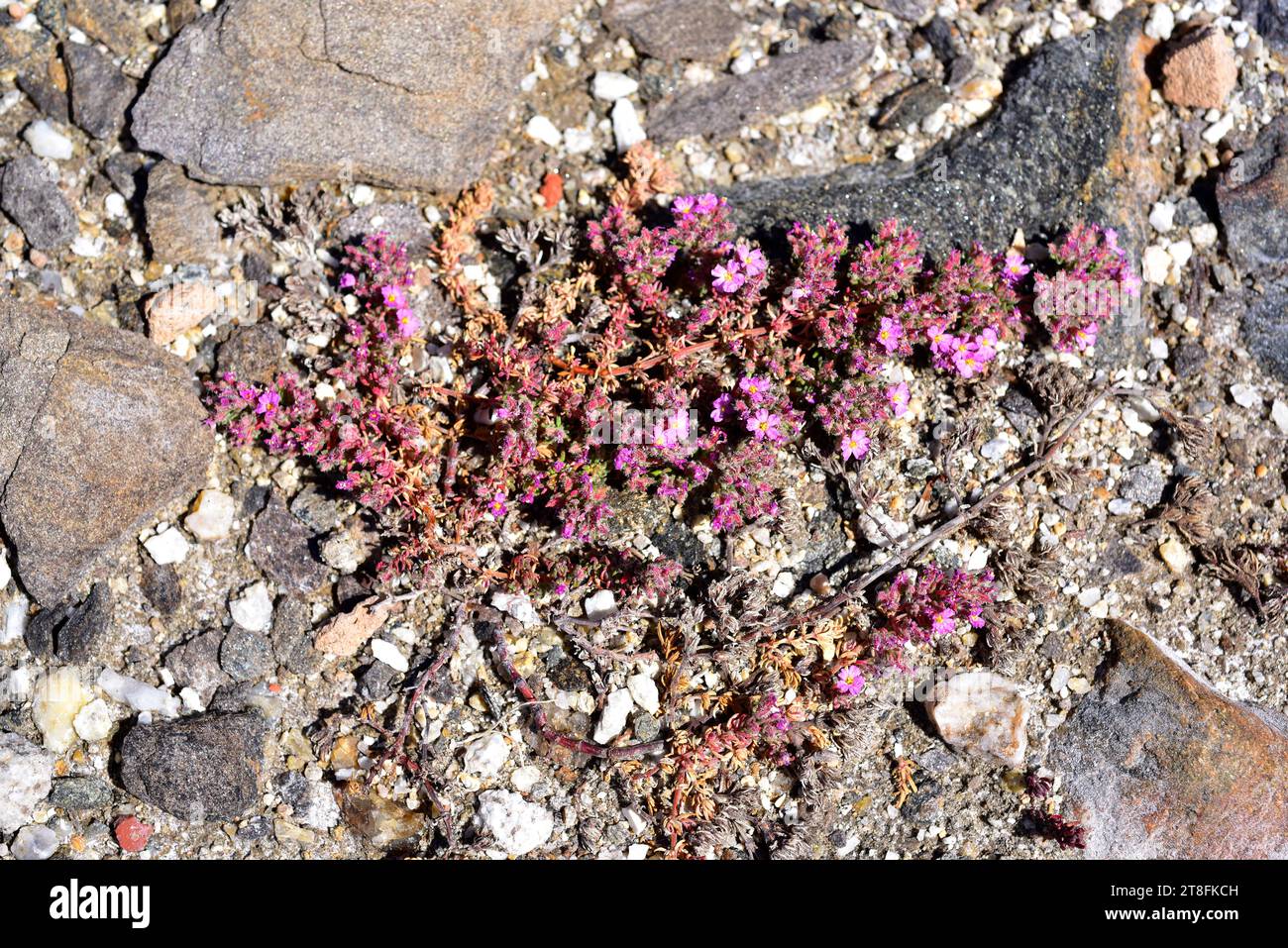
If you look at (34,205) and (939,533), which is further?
(34,205)

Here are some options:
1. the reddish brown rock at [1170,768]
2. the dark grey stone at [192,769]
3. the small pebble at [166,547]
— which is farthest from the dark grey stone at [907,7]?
the dark grey stone at [192,769]

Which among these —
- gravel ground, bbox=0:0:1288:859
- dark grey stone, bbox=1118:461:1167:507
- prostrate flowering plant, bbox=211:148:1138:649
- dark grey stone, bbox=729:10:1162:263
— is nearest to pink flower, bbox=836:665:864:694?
gravel ground, bbox=0:0:1288:859

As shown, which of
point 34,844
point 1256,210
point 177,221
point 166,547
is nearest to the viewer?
point 34,844

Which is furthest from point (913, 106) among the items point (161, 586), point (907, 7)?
point (161, 586)

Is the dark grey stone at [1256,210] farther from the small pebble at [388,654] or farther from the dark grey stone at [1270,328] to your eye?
the small pebble at [388,654]

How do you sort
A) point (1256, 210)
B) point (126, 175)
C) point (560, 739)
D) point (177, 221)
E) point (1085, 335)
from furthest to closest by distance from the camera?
point (1256, 210)
point (126, 175)
point (177, 221)
point (1085, 335)
point (560, 739)

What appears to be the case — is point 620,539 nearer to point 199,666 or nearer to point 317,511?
point 317,511

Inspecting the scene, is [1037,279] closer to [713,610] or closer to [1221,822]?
[713,610]
